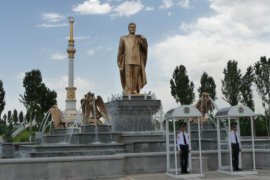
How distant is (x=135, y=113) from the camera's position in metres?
19.3

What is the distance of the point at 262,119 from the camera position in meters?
43.1

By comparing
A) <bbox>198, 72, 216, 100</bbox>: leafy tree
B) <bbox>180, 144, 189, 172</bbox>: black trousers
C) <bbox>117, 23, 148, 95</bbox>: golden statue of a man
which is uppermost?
<bbox>198, 72, 216, 100</bbox>: leafy tree

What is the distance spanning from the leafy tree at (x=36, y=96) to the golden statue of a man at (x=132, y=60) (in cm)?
3940

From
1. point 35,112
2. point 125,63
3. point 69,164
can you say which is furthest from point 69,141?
point 35,112

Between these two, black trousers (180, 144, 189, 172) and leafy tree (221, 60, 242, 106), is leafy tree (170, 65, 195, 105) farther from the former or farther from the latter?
black trousers (180, 144, 189, 172)

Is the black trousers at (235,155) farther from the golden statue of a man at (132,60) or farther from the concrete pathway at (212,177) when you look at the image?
the golden statue of a man at (132,60)

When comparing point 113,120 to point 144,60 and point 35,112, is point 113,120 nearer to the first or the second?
point 144,60

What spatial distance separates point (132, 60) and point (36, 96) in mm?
40745

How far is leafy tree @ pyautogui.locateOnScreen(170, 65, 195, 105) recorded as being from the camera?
1930 inches

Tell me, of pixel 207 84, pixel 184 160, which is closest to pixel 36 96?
pixel 207 84

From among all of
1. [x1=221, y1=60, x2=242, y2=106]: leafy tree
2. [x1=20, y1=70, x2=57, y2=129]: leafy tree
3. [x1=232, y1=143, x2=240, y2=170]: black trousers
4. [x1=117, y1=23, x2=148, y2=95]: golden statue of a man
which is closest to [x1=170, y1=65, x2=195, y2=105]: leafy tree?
[x1=221, y1=60, x2=242, y2=106]: leafy tree

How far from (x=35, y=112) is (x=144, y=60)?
4159 cm

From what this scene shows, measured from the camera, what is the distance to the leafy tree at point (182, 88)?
49.0 m

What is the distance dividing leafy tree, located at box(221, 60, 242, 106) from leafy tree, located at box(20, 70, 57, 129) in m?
27.5
